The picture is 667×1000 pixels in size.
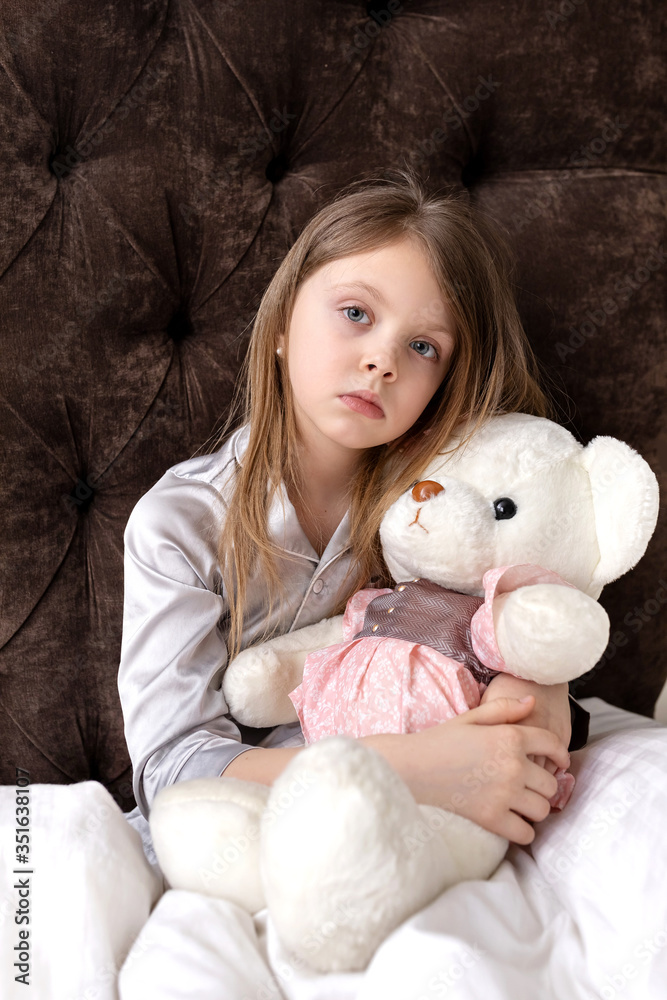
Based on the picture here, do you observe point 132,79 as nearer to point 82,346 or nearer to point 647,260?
point 82,346

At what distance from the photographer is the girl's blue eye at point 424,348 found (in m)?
0.88

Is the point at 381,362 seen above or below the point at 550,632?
above

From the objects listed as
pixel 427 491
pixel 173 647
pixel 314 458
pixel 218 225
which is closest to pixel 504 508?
pixel 427 491

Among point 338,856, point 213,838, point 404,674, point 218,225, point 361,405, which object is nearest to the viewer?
point 338,856

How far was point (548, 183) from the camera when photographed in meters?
1.05

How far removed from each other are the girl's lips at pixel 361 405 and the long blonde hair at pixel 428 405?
0.08 metres

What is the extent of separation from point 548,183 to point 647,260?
17 cm

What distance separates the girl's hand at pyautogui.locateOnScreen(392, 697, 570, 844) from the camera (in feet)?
A: 2.18

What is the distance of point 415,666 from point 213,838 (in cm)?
25

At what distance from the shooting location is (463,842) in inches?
24.5

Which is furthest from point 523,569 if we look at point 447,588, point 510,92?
point 510,92

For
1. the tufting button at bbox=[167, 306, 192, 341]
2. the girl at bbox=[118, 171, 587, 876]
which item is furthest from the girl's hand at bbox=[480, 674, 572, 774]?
the tufting button at bbox=[167, 306, 192, 341]

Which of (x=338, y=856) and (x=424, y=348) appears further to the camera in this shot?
(x=424, y=348)

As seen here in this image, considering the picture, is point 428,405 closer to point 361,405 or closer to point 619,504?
point 361,405
